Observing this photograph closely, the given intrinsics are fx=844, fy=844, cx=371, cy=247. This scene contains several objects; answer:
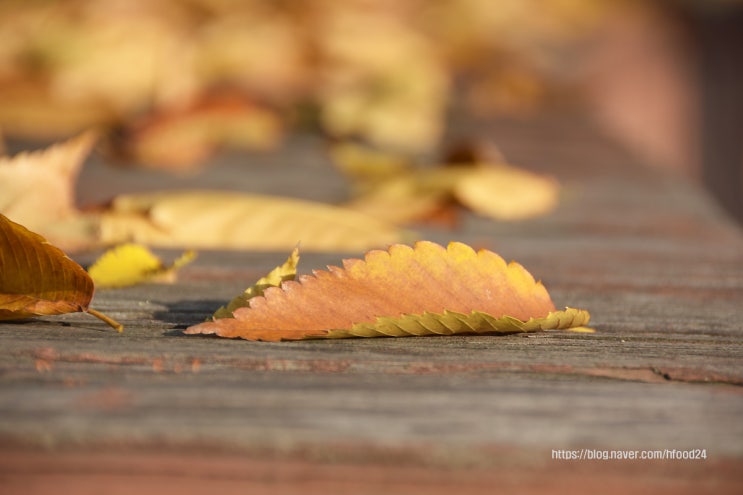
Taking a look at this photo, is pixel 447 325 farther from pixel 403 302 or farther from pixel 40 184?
pixel 40 184

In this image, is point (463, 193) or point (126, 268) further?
point (463, 193)

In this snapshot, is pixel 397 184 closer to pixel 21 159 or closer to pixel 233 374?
pixel 21 159

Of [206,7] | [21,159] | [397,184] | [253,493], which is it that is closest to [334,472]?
[253,493]

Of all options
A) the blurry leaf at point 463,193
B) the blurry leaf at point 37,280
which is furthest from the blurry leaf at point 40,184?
the blurry leaf at point 463,193

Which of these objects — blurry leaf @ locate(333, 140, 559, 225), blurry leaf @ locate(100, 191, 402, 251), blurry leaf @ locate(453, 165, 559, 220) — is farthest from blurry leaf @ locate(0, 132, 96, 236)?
blurry leaf @ locate(453, 165, 559, 220)

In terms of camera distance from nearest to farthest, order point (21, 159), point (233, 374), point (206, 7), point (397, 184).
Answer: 1. point (233, 374)
2. point (21, 159)
3. point (397, 184)
4. point (206, 7)

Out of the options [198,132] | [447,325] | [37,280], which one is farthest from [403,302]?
[198,132]
